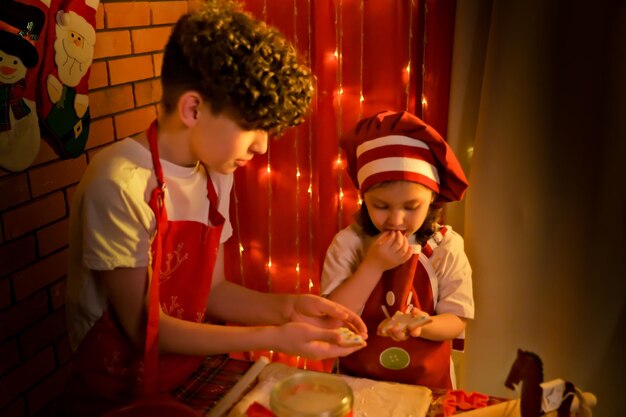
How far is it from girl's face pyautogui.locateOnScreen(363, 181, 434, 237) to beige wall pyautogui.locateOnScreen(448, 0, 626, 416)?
0.33 meters

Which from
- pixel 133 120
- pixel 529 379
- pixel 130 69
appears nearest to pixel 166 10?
pixel 130 69

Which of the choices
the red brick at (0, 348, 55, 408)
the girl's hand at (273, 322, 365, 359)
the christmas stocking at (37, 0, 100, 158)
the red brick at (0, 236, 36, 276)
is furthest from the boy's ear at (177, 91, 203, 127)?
the red brick at (0, 348, 55, 408)

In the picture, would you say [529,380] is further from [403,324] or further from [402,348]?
[402,348]

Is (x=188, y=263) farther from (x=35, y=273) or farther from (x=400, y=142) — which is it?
(x=35, y=273)

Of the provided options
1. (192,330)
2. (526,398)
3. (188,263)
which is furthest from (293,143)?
(526,398)

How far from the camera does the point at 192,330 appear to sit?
1.17 metres

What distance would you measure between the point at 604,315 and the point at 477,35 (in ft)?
2.72

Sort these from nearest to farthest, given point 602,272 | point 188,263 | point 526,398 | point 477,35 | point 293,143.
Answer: point 526,398
point 188,263
point 602,272
point 477,35
point 293,143

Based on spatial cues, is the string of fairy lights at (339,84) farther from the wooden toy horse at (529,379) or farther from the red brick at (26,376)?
the wooden toy horse at (529,379)

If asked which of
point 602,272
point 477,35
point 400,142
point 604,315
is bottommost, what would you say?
point 604,315

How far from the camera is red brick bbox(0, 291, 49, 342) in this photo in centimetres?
160

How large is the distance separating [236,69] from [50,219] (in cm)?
93

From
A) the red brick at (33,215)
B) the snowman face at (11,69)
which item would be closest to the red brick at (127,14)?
the snowman face at (11,69)

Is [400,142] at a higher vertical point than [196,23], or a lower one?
lower
